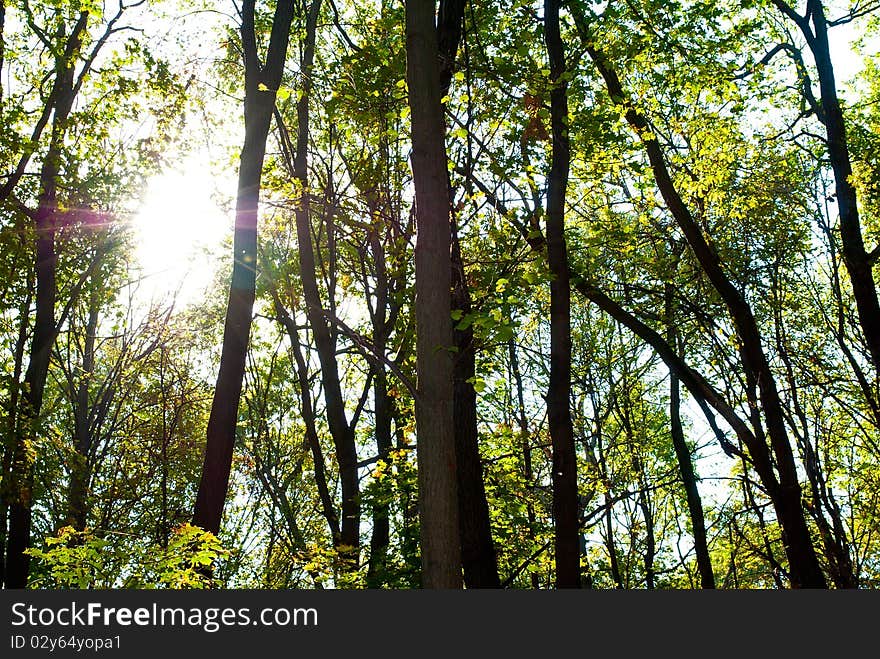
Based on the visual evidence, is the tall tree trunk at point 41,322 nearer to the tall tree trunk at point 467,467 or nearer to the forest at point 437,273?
the forest at point 437,273

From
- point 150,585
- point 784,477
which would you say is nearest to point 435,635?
point 150,585

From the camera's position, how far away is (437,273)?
227 inches

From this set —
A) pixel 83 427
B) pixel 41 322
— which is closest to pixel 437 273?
pixel 41 322

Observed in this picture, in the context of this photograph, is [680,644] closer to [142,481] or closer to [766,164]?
[766,164]

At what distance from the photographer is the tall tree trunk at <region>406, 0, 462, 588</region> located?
538cm

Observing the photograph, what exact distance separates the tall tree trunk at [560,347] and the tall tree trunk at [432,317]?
2.39m

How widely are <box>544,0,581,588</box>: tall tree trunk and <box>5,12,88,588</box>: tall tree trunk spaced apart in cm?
619

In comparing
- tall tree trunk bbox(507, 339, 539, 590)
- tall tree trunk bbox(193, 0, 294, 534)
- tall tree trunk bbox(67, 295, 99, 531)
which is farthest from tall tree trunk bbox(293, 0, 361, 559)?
tall tree trunk bbox(67, 295, 99, 531)

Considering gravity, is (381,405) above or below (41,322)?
below

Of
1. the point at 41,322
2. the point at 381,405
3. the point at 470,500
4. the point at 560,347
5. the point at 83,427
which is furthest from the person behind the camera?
the point at 83,427

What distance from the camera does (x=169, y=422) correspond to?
57.4ft

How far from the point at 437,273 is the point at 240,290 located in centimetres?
348

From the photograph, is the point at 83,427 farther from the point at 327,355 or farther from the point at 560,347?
the point at 560,347

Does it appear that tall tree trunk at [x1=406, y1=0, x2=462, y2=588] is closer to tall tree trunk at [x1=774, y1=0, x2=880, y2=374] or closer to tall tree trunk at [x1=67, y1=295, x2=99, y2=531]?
tall tree trunk at [x1=774, y1=0, x2=880, y2=374]
